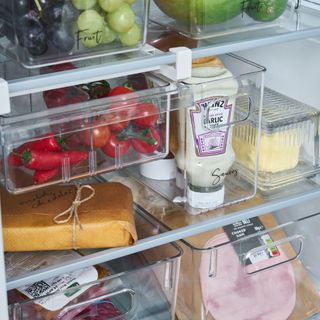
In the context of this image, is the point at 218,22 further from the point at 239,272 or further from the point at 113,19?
the point at 239,272

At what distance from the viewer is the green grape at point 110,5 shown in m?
1.42

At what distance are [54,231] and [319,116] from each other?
73cm

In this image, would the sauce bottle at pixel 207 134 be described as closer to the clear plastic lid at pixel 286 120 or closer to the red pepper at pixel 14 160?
the clear plastic lid at pixel 286 120

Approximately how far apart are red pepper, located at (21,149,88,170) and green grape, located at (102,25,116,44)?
22cm

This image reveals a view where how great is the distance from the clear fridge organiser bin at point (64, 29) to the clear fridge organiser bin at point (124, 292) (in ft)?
1.44

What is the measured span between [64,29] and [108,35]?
10cm

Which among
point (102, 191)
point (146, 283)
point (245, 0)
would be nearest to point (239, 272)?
point (146, 283)

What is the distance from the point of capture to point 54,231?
1.58 m

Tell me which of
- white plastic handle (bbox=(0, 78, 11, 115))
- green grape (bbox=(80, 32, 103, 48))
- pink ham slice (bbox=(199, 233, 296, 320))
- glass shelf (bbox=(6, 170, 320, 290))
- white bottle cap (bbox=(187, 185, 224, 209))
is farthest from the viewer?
pink ham slice (bbox=(199, 233, 296, 320))

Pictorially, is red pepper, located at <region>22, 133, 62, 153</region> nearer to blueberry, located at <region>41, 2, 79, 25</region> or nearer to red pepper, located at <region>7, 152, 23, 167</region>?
red pepper, located at <region>7, 152, 23, 167</region>

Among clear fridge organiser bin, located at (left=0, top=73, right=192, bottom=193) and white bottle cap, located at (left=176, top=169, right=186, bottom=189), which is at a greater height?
clear fridge organiser bin, located at (left=0, top=73, right=192, bottom=193)

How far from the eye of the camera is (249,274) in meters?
1.92

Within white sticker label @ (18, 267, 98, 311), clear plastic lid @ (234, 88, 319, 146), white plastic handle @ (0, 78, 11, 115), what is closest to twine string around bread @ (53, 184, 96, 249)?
white sticker label @ (18, 267, 98, 311)

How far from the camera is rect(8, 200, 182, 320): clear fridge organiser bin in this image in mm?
1627
